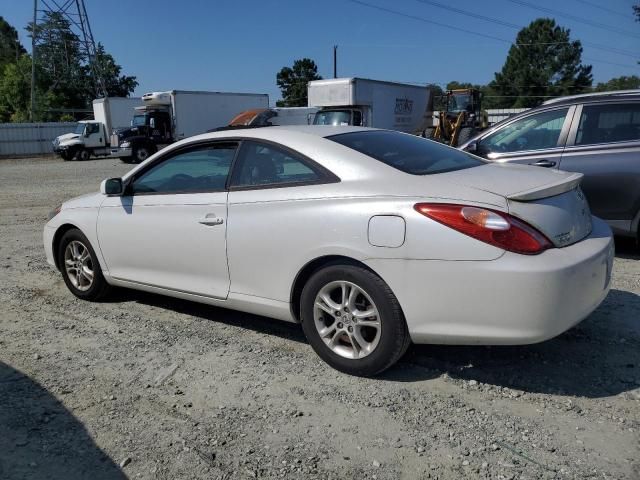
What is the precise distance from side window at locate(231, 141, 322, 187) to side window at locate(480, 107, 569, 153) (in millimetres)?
3443

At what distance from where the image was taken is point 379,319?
321 centimetres

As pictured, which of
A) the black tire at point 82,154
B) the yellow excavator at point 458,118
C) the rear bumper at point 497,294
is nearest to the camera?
the rear bumper at point 497,294

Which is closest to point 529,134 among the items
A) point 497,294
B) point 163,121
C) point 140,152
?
point 497,294

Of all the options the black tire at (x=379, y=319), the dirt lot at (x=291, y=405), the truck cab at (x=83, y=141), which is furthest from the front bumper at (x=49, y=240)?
the truck cab at (x=83, y=141)

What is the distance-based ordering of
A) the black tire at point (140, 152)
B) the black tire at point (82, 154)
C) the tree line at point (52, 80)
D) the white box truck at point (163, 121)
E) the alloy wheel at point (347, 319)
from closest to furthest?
the alloy wheel at point (347, 319) → the black tire at point (140, 152) → the white box truck at point (163, 121) → the black tire at point (82, 154) → the tree line at point (52, 80)

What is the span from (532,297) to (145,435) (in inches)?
82.4

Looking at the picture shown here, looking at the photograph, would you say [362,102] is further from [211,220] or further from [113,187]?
[211,220]

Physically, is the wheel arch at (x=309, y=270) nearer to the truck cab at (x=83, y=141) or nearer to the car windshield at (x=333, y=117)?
the car windshield at (x=333, y=117)

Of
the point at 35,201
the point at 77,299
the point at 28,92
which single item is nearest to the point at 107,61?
the point at 28,92

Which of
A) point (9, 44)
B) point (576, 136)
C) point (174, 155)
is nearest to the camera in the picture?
point (174, 155)

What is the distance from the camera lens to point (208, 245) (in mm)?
3963

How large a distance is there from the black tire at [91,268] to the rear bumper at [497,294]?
111 inches

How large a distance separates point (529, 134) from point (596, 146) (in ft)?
2.37

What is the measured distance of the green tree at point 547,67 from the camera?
2714 inches
